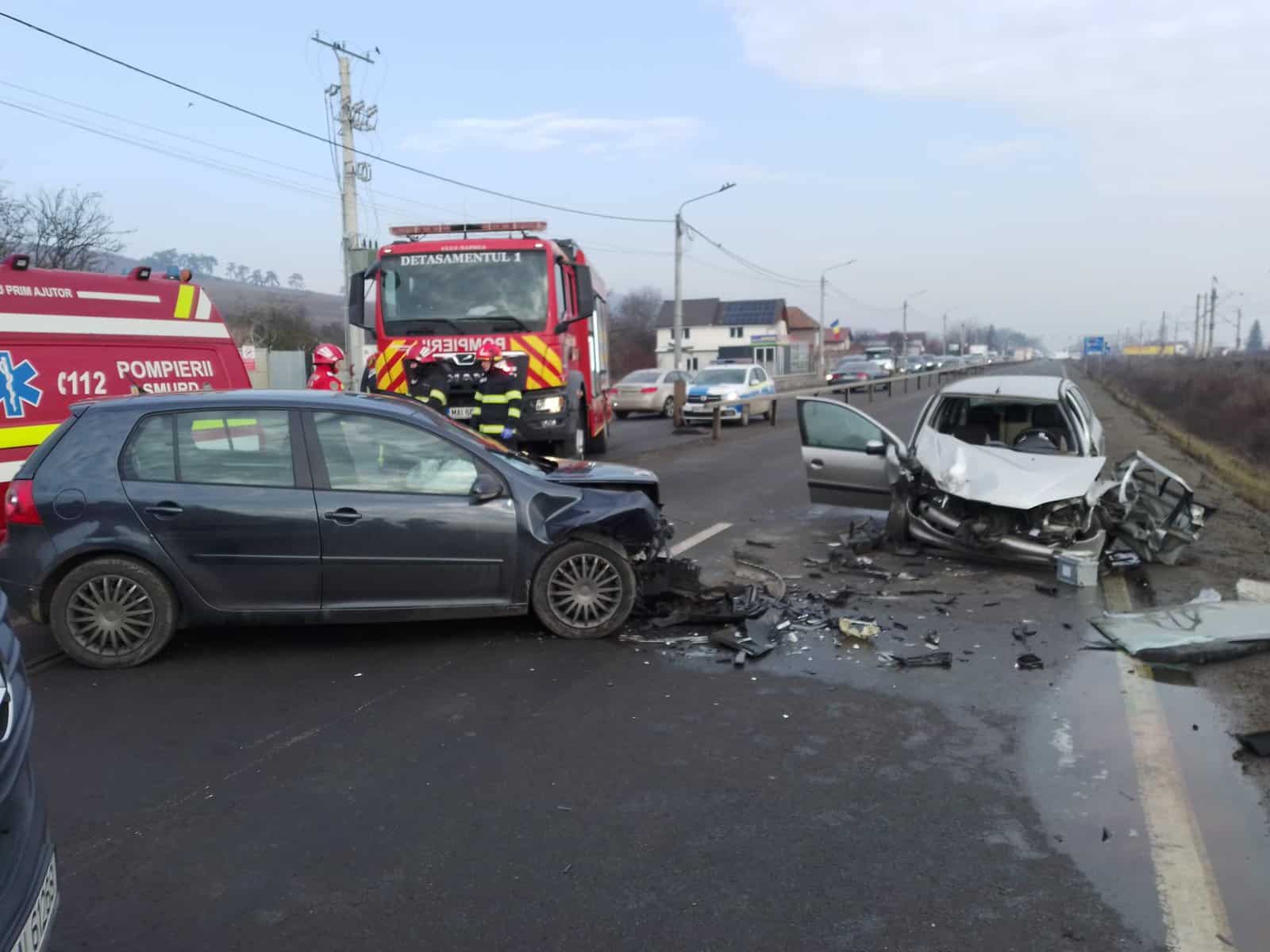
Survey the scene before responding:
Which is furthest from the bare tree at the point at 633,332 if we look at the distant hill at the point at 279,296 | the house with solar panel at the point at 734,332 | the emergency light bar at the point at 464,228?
the emergency light bar at the point at 464,228

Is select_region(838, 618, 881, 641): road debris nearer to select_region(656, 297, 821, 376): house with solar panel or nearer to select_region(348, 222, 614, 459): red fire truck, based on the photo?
select_region(348, 222, 614, 459): red fire truck

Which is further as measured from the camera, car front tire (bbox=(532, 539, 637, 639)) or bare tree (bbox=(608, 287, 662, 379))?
bare tree (bbox=(608, 287, 662, 379))

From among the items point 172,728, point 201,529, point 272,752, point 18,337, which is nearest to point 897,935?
point 272,752

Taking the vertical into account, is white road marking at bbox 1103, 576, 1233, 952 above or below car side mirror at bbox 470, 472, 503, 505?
below

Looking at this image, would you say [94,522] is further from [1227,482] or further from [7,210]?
[7,210]

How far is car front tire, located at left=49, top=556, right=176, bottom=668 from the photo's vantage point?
6.01 metres

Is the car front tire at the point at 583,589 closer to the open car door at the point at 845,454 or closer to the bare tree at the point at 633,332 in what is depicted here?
the open car door at the point at 845,454

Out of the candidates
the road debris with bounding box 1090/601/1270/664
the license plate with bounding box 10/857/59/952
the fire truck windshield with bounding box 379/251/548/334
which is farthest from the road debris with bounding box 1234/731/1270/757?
the fire truck windshield with bounding box 379/251/548/334

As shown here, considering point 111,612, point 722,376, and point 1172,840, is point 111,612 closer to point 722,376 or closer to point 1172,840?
point 1172,840

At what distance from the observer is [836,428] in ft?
33.7

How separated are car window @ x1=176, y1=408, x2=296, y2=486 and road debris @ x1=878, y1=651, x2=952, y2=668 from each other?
3.71 metres

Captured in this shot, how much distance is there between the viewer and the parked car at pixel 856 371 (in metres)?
45.0

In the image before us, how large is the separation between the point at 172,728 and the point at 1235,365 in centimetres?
5437

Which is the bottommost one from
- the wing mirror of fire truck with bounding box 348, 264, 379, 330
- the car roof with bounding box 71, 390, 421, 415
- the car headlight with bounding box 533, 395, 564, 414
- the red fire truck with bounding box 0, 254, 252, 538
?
the car headlight with bounding box 533, 395, 564, 414
